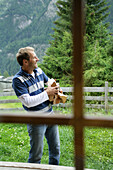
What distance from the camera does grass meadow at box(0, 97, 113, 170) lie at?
2639 millimetres

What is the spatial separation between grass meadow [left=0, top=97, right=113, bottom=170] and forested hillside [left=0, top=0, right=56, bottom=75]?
900cm

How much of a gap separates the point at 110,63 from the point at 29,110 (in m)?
5.54

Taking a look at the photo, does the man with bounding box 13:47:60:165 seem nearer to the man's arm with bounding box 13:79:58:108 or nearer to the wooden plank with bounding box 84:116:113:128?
the man's arm with bounding box 13:79:58:108

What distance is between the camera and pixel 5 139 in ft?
11.5

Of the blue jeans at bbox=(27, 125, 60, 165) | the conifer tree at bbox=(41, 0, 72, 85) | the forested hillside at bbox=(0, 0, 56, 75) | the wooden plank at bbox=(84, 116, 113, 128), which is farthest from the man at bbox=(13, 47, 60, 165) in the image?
the forested hillside at bbox=(0, 0, 56, 75)

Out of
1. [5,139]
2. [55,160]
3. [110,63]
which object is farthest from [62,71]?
[55,160]

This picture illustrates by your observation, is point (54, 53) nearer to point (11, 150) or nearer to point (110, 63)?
point (110, 63)

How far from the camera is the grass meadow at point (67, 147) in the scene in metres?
2.64

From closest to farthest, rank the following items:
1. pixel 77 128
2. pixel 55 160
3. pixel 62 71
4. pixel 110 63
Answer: pixel 77 128
pixel 55 160
pixel 110 63
pixel 62 71

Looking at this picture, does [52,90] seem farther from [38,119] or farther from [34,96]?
[38,119]

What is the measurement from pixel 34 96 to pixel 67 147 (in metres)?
1.77

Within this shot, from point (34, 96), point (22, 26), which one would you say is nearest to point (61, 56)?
point (34, 96)

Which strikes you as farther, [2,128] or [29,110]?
[2,128]

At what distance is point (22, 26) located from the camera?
17.2 m
